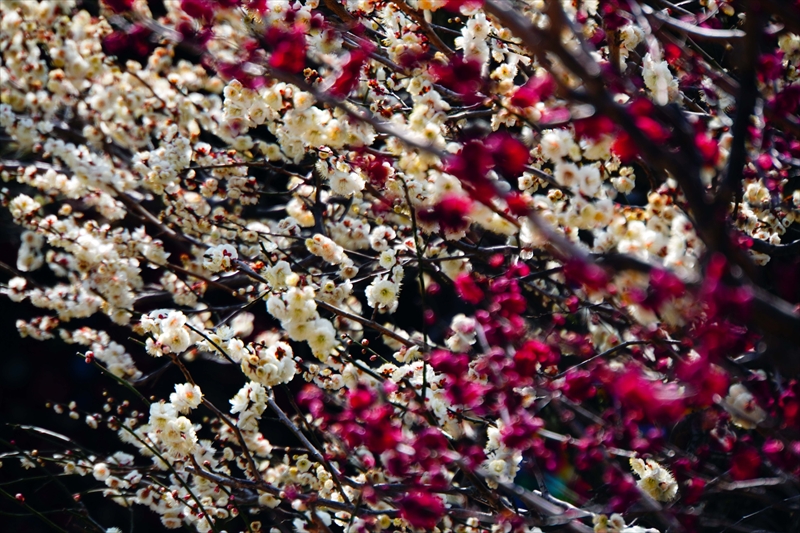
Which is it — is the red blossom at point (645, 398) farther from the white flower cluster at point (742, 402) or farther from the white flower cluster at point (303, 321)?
the white flower cluster at point (303, 321)

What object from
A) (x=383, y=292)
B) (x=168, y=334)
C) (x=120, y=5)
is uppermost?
(x=120, y=5)

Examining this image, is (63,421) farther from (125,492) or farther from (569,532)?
(569,532)

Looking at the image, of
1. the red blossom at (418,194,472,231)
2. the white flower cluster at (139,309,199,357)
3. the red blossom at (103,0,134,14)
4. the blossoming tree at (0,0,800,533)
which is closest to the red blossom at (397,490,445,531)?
the blossoming tree at (0,0,800,533)

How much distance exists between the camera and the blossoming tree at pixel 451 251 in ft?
5.71

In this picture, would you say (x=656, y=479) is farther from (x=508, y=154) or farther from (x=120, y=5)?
(x=120, y=5)

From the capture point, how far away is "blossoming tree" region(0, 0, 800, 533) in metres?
1.74

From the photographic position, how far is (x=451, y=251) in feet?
13.5

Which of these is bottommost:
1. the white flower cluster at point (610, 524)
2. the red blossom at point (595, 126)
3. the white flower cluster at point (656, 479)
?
the white flower cluster at point (610, 524)

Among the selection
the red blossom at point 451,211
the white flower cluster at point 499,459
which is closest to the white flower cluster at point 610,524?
the white flower cluster at point 499,459

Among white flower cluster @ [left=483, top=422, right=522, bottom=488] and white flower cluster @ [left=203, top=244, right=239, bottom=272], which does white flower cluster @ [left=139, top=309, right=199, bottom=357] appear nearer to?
white flower cluster @ [left=203, top=244, right=239, bottom=272]

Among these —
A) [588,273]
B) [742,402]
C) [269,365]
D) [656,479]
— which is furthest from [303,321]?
[656,479]

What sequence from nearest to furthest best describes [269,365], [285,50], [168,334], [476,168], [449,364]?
[476,168], [285,50], [449,364], [269,365], [168,334]

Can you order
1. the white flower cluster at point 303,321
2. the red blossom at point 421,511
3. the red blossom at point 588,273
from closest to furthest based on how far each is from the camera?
the red blossom at point 588,273 → the red blossom at point 421,511 → the white flower cluster at point 303,321

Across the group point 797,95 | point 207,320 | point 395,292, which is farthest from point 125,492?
point 797,95
